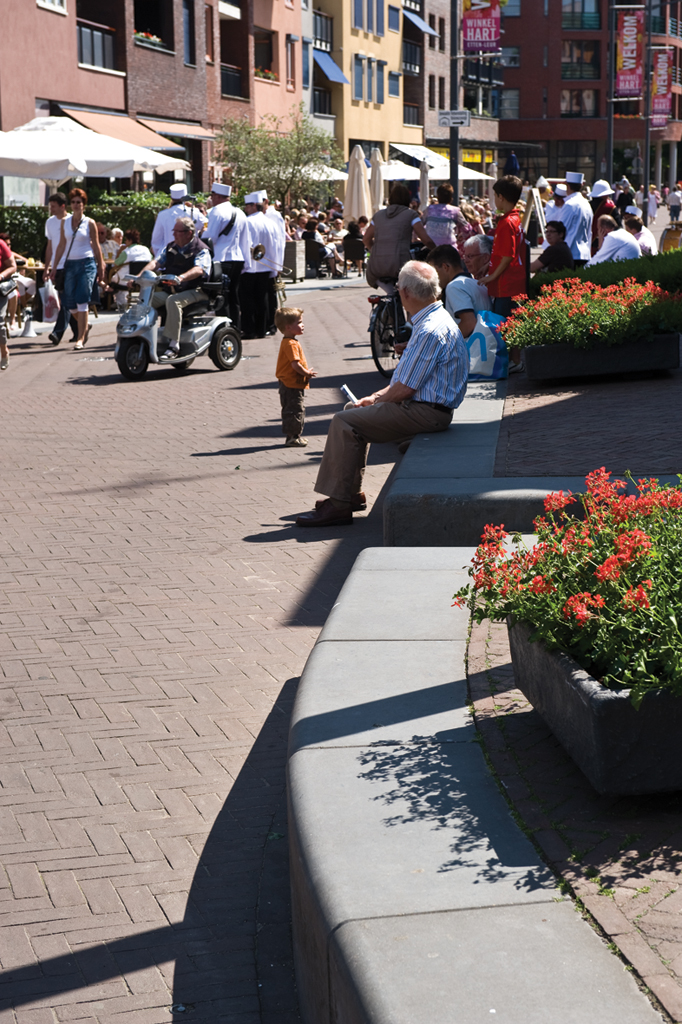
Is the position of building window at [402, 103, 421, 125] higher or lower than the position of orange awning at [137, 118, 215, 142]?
higher

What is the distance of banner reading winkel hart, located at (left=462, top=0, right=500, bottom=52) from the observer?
29.8 m

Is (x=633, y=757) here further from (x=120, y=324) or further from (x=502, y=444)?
(x=120, y=324)

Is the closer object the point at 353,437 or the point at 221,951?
the point at 221,951

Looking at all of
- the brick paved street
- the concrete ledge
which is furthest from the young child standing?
the concrete ledge

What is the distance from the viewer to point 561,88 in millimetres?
88438

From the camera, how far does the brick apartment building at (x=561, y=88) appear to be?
286 feet

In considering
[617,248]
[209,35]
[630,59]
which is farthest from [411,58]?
[617,248]

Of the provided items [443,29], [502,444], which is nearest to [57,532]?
[502,444]

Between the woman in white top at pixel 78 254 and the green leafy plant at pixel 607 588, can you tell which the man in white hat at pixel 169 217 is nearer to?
the woman in white top at pixel 78 254

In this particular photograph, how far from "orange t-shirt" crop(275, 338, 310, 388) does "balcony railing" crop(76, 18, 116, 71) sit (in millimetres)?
22661

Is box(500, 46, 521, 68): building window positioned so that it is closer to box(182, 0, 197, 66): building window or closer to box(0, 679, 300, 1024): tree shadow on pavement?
box(182, 0, 197, 66): building window

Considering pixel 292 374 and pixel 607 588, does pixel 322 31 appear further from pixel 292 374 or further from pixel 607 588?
pixel 607 588

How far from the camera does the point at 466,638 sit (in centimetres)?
455

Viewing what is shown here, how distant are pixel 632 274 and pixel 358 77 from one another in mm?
47392
